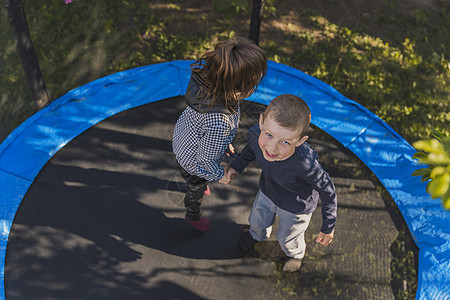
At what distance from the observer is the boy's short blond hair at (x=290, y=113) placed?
1.61 metres

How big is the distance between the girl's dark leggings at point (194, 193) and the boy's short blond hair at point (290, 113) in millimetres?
760

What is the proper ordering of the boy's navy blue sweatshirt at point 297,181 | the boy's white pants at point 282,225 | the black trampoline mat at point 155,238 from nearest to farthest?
1. the boy's navy blue sweatshirt at point 297,181
2. the boy's white pants at point 282,225
3. the black trampoline mat at point 155,238

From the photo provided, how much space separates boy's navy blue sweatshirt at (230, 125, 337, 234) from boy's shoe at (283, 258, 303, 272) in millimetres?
653

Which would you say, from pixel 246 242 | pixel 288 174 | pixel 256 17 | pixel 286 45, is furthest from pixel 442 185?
pixel 286 45

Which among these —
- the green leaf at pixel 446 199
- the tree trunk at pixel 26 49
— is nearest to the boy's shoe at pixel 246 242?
the green leaf at pixel 446 199

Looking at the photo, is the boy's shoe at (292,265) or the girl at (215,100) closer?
the girl at (215,100)

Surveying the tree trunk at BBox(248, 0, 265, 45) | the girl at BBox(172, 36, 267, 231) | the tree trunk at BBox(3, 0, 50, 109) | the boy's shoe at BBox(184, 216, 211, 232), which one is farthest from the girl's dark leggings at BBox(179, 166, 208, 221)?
the tree trunk at BBox(248, 0, 265, 45)

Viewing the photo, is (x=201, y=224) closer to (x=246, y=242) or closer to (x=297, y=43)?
(x=246, y=242)

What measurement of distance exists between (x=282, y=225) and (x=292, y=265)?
0.46 metres

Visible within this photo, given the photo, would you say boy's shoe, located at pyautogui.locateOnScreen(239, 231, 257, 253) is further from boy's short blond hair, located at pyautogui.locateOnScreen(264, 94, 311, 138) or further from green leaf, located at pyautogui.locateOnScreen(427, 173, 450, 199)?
green leaf, located at pyautogui.locateOnScreen(427, 173, 450, 199)

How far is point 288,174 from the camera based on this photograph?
6.03 feet

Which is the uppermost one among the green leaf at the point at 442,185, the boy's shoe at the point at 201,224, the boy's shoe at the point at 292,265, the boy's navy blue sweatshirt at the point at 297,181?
the green leaf at the point at 442,185

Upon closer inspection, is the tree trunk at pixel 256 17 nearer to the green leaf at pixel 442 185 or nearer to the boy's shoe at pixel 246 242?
the boy's shoe at pixel 246 242

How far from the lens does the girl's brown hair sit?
162 centimetres
